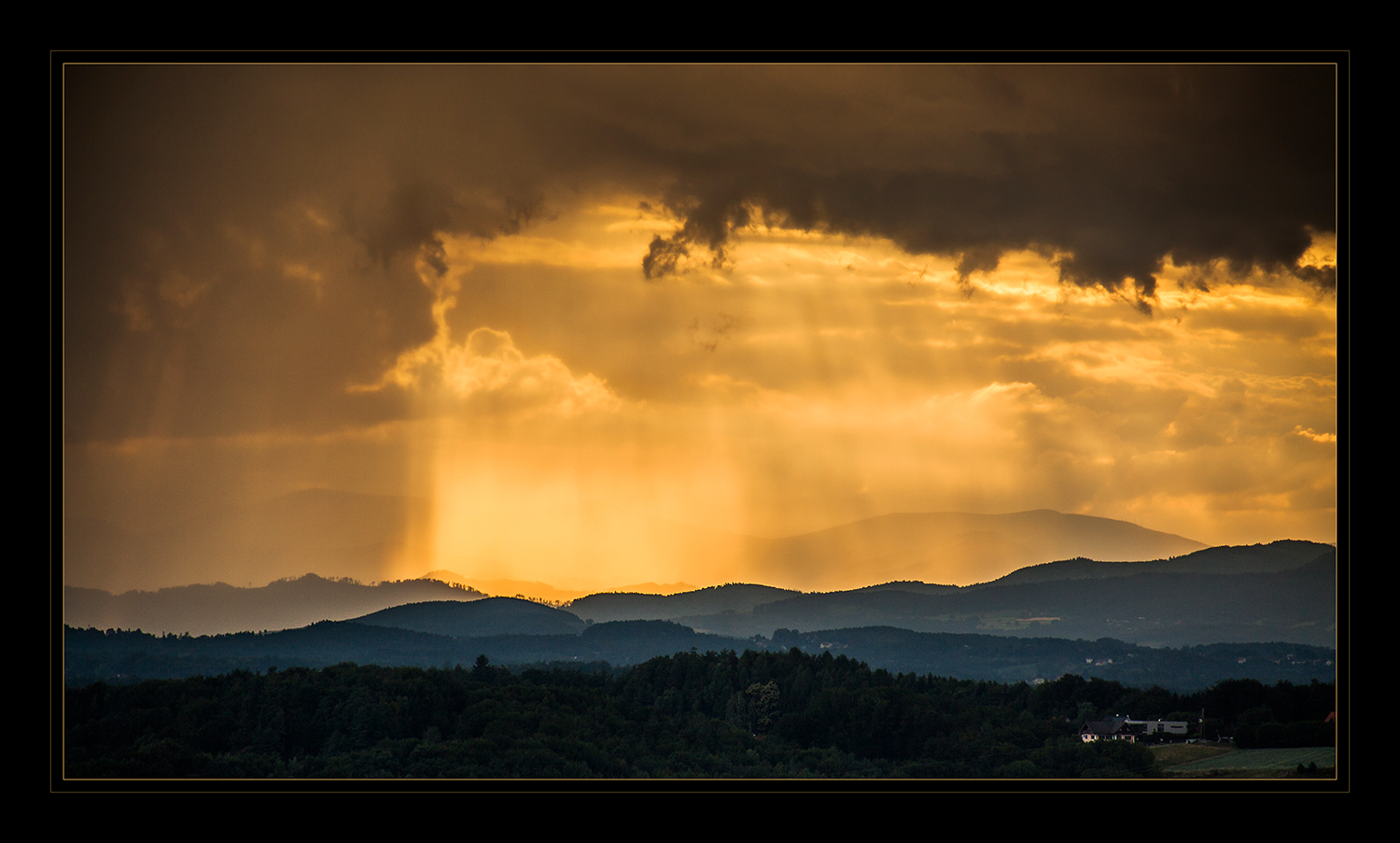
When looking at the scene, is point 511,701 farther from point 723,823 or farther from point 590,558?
point 723,823

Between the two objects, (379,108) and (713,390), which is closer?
(379,108)

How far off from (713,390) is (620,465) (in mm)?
904

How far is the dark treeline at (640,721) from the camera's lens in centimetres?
717

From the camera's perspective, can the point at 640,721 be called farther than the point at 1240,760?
Yes

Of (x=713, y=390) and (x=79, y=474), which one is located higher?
(x=713, y=390)

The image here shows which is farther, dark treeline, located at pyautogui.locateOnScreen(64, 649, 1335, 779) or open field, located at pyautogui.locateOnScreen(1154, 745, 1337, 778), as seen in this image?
dark treeline, located at pyautogui.locateOnScreen(64, 649, 1335, 779)

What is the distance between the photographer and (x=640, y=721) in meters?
7.88

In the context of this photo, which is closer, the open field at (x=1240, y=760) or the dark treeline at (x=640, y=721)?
the open field at (x=1240, y=760)

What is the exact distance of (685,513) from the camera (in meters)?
7.79

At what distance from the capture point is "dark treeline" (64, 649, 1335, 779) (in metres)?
7.17
